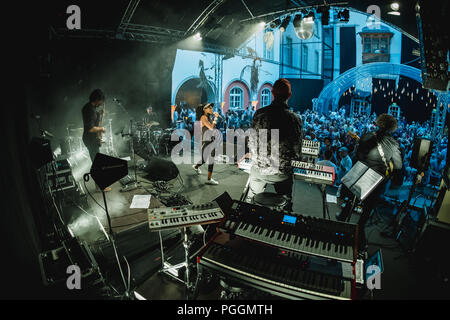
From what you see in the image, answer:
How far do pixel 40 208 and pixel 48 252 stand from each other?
54 cm

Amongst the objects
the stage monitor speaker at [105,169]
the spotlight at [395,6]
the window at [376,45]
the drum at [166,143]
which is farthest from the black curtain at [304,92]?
the stage monitor speaker at [105,169]

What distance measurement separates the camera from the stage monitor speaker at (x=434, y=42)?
11.2 ft

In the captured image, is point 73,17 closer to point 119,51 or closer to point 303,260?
point 119,51

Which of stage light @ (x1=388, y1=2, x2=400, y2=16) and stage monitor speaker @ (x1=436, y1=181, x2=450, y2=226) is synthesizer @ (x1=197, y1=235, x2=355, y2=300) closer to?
stage monitor speaker @ (x1=436, y1=181, x2=450, y2=226)

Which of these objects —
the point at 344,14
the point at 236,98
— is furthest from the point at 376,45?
the point at 344,14

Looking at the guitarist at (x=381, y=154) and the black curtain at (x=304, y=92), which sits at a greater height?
the black curtain at (x=304, y=92)

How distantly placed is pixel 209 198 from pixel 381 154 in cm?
281

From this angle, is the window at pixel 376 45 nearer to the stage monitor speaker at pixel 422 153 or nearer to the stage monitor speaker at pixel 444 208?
the stage monitor speaker at pixel 422 153

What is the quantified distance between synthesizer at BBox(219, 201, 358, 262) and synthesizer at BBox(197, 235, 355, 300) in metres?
0.12

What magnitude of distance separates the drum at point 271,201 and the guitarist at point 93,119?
322 cm

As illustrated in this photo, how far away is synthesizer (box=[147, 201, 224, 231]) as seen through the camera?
1.98 meters

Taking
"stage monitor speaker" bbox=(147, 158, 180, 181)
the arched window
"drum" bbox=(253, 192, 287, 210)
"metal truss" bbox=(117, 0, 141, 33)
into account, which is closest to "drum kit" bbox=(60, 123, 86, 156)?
"stage monitor speaker" bbox=(147, 158, 180, 181)

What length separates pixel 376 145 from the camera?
329 cm
